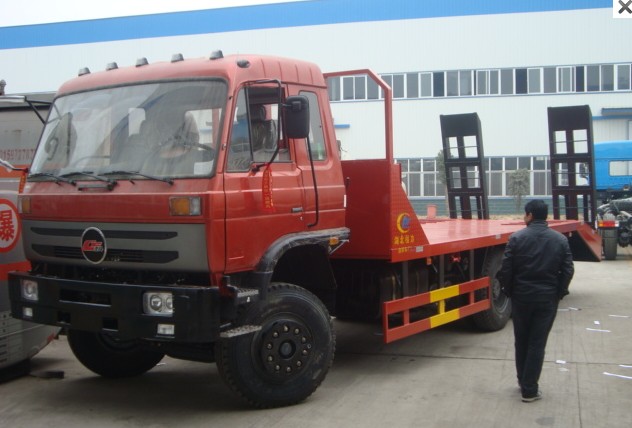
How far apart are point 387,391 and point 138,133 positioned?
122 inches

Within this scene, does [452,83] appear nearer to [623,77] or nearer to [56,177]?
[623,77]

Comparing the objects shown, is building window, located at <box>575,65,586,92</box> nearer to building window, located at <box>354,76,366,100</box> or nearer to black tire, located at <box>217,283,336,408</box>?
building window, located at <box>354,76,366,100</box>

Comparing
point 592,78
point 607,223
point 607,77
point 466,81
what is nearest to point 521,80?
point 466,81

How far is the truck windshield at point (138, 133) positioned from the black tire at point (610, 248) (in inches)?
551

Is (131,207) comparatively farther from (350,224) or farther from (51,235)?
(350,224)

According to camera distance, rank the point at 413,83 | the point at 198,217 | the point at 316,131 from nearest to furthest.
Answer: the point at 198,217, the point at 316,131, the point at 413,83

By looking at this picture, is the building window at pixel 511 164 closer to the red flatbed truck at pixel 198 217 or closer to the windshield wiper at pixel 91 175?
the red flatbed truck at pixel 198 217

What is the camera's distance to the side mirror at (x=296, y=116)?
5.42 m

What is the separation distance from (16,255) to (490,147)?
28.6 meters

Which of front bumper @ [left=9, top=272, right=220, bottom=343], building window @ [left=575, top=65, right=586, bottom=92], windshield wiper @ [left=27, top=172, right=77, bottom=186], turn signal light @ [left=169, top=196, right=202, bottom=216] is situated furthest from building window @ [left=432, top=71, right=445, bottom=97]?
turn signal light @ [left=169, top=196, right=202, bottom=216]

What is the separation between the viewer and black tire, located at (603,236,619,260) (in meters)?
17.0

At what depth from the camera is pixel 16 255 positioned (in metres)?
6.72

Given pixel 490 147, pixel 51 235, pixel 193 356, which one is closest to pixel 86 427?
pixel 193 356

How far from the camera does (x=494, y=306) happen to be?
351 inches
